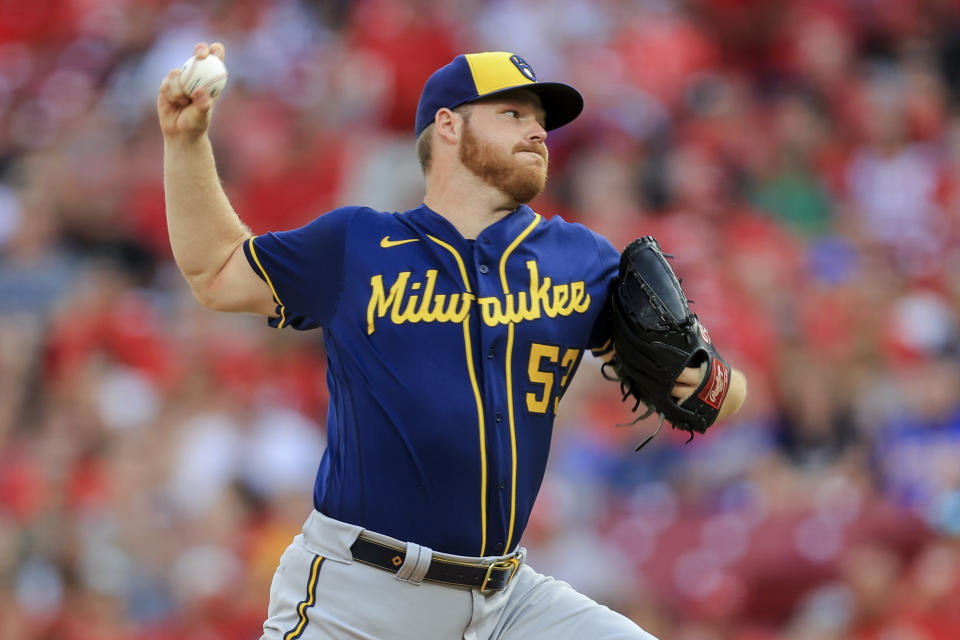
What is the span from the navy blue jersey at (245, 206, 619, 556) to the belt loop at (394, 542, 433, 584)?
4cm

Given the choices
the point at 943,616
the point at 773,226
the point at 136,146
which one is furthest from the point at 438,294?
the point at 136,146

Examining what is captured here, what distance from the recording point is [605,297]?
12.4 feet

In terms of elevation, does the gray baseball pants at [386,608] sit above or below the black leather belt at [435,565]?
below

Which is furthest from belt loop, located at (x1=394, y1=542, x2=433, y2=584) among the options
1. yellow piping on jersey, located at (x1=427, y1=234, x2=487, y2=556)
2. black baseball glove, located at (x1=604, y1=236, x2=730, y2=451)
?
black baseball glove, located at (x1=604, y1=236, x2=730, y2=451)

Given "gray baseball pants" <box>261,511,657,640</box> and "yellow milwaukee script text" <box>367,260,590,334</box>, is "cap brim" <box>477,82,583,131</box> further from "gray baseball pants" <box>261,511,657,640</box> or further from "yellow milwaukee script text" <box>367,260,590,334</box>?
"gray baseball pants" <box>261,511,657,640</box>

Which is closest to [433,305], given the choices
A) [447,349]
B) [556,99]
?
[447,349]

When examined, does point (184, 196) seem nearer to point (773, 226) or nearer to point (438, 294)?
point (438, 294)

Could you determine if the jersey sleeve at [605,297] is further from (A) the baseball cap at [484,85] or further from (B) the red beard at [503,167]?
(A) the baseball cap at [484,85]

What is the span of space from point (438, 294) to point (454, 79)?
0.66 meters

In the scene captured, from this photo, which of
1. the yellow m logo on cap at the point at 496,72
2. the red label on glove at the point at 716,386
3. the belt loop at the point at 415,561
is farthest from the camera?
the yellow m logo on cap at the point at 496,72

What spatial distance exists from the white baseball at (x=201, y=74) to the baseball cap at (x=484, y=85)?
634 millimetres

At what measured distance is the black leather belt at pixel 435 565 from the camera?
135 inches

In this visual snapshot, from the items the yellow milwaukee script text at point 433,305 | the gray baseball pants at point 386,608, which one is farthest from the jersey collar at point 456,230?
the gray baseball pants at point 386,608

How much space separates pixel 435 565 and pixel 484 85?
51.4 inches
